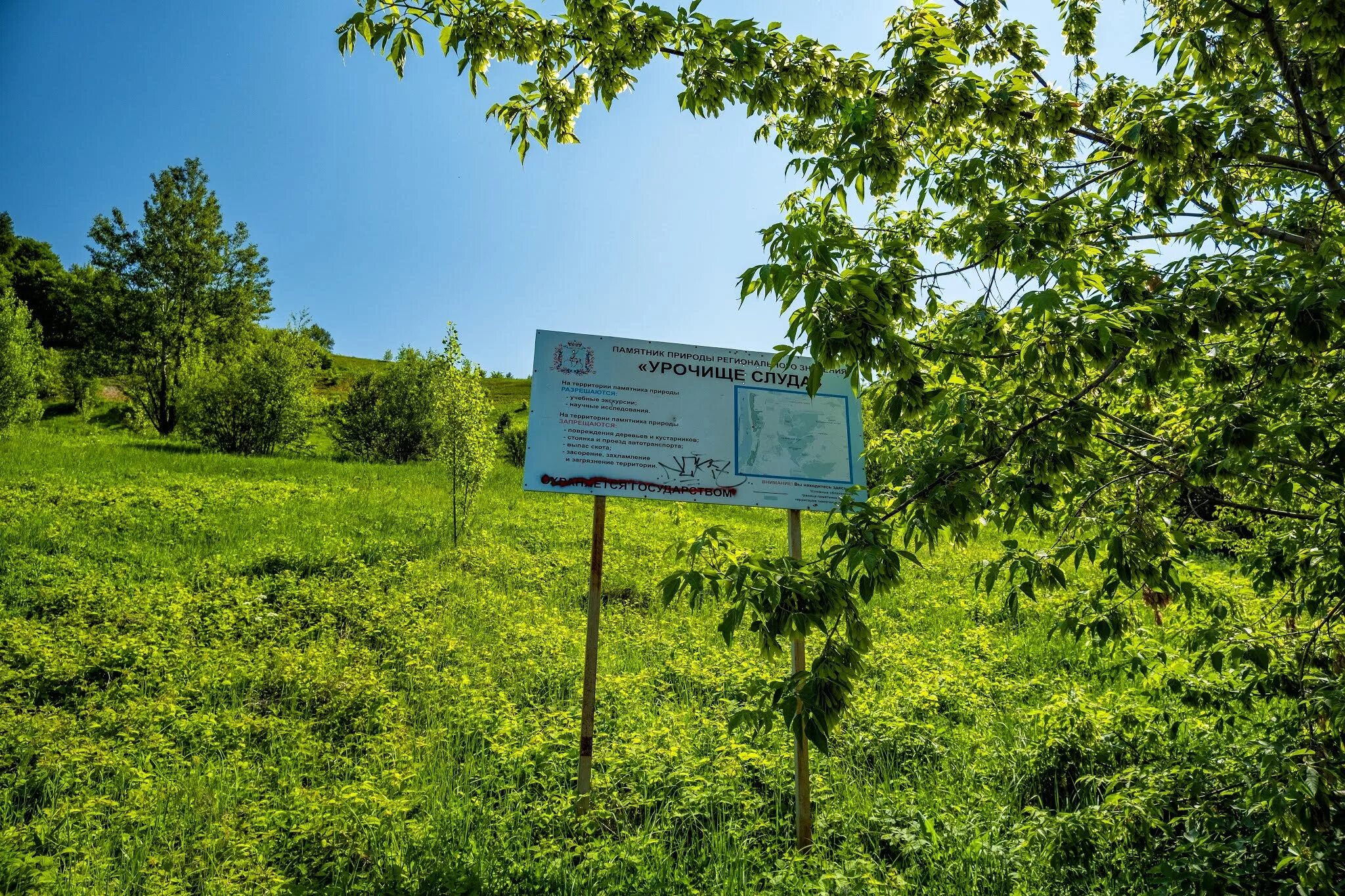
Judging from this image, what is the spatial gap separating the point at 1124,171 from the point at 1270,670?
100 inches

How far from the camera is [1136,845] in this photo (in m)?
3.38

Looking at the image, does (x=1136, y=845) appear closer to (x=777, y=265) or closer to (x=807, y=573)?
(x=807, y=573)

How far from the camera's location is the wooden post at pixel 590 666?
4238 millimetres

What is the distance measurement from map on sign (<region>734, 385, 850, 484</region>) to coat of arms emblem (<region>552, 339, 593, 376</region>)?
1.13 metres

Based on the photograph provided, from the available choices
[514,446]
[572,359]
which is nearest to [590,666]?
[572,359]

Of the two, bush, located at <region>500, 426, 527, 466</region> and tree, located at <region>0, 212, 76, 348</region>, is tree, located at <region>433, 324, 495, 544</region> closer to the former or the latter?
bush, located at <region>500, 426, 527, 466</region>

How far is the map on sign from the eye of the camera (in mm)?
4551

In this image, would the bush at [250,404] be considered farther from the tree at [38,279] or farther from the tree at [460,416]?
the tree at [38,279]

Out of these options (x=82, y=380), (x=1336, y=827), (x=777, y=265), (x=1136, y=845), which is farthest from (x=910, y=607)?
(x=82, y=380)

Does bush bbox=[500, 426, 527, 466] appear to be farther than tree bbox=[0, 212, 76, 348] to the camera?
No

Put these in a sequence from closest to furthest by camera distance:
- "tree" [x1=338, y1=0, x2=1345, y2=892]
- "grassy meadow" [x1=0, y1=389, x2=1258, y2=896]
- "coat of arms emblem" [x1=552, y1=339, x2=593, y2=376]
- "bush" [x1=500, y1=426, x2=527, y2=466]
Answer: "tree" [x1=338, y1=0, x2=1345, y2=892], "grassy meadow" [x1=0, y1=389, x2=1258, y2=896], "coat of arms emblem" [x1=552, y1=339, x2=593, y2=376], "bush" [x1=500, y1=426, x2=527, y2=466]

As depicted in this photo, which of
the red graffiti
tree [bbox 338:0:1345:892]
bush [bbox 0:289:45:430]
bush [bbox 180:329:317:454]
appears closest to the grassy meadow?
tree [bbox 338:0:1345:892]

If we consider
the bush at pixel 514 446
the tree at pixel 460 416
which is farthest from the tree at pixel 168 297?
the tree at pixel 460 416

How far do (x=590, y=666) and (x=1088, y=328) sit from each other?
3560 millimetres
